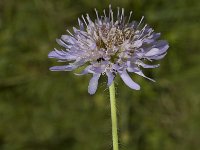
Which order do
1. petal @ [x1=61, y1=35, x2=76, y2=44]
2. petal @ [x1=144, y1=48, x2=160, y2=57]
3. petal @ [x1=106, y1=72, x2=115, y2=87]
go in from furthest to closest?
petal @ [x1=61, y1=35, x2=76, y2=44] → petal @ [x1=144, y1=48, x2=160, y2=57] → petal @ [x1=106, y1=72, x2=115, y2=87]

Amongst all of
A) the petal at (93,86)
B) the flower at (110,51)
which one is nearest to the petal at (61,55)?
the flower at (110,51)

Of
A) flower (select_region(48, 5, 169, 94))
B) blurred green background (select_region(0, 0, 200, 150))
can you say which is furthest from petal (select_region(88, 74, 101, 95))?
blurred green background (select_region(0, 0, 200, 150))

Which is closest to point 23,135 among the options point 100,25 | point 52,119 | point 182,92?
point 52,119

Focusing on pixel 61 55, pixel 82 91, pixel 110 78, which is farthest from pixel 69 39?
pixel 82 91

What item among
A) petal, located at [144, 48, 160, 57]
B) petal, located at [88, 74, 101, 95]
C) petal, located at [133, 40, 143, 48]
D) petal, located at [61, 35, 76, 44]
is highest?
petal, located at [61, 35, 76, 44]

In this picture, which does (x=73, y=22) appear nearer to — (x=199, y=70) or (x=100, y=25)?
(x=199, y=70)

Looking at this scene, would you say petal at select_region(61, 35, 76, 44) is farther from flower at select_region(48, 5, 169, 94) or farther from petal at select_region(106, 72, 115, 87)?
petal at select_region(106, 72, 115, 87)

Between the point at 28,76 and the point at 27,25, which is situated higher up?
the point at 27,25

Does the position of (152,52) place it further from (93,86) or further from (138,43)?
(93,86)
